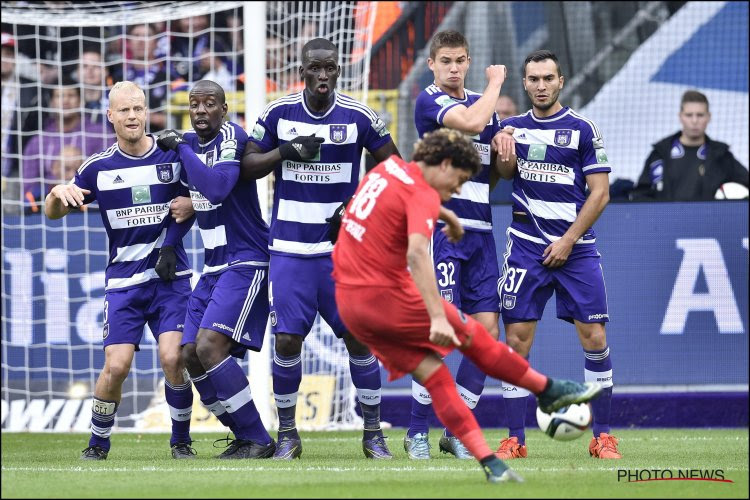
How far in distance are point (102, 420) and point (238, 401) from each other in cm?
101

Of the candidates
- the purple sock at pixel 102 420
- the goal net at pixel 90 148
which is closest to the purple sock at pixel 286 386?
the purple sock at pixel 102 420

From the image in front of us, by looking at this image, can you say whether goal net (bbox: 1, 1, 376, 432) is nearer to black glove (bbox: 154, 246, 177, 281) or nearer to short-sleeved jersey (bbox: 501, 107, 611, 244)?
black glove (bbox: 154, 246, 177, 281)

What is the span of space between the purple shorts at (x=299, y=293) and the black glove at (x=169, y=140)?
103cm

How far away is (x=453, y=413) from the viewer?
606cm

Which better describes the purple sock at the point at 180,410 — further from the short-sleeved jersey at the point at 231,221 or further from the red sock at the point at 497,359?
the red sock at the point at 497,359

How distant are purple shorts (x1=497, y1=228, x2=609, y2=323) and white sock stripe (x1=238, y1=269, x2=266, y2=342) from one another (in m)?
1.62

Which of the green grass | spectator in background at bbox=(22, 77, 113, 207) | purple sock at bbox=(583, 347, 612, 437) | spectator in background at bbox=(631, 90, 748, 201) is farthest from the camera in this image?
spectator in background at bbox=(22, 77, 113, 207)

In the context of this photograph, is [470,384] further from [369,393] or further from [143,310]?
[143,310]

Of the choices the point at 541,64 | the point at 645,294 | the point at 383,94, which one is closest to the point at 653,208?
the point at 645,294

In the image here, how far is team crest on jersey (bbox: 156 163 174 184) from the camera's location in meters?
8.52

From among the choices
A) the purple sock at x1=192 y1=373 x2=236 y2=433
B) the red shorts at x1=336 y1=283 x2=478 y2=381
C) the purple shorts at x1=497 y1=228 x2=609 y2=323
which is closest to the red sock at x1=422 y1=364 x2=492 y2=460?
the red shorts at x1=336 y1=283 x2=478 y2=381

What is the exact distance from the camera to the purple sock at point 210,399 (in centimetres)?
834

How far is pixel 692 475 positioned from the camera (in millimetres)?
6547

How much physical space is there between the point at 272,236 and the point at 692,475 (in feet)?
9.97
